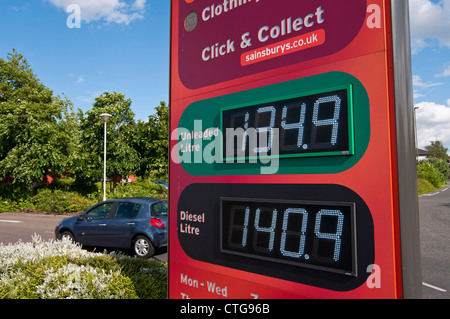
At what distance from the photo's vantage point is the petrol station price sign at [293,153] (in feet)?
7.25

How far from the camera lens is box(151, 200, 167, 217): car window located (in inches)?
373

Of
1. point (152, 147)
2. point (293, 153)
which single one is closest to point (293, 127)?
point (293, 153)

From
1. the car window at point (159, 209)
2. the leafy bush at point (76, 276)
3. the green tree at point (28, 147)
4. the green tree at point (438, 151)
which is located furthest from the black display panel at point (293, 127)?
the green tree at point (438, 151)

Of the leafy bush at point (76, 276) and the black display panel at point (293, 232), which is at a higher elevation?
the black display panel at point (293, 232)

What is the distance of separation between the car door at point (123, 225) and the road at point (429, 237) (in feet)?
3.42

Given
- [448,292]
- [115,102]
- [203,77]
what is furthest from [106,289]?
[115,102]

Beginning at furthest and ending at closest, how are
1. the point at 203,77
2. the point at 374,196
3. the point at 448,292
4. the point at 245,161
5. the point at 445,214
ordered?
the point at 445,214
the point at 448,292
the point at 203,77
the point at 245,161
the point at 374,196

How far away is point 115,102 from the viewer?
80.0ft

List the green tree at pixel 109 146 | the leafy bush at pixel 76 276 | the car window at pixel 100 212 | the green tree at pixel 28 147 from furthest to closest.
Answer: the green tree at pixel 109 146 → the green tree at pixel 28 147 → the car window at pixel 100 212 → the leafy bush at pixel 76 276

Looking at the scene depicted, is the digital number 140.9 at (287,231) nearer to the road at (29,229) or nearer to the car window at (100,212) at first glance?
the road at (29,229)

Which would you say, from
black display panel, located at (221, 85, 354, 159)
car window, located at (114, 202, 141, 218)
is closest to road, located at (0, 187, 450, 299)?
car window, located at (114, 202, 141, 218)

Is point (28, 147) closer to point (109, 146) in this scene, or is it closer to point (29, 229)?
point (109, 146)

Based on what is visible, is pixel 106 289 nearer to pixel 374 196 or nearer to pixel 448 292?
pixel 374 196

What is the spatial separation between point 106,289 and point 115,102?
886 inches
